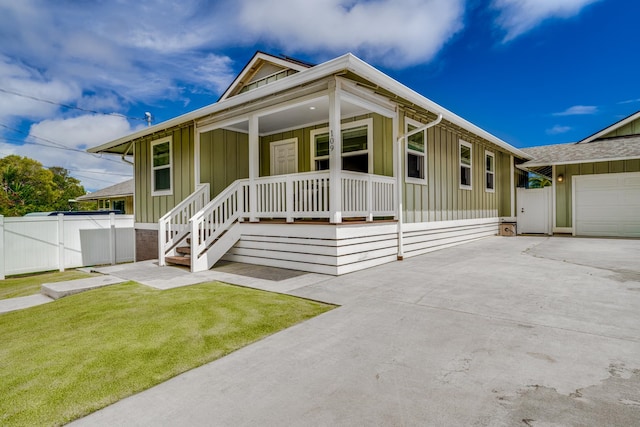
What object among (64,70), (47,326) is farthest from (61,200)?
(47,326)

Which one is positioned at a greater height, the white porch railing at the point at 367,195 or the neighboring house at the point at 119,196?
the neighboring house at the point at 119,196

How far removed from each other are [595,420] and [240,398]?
74.4 inches

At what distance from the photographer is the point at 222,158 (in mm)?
8766

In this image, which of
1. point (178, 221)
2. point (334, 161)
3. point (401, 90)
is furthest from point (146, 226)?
point (401, 90)

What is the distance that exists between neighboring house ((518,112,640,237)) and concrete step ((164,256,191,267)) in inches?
492

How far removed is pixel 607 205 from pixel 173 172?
48.1 ft

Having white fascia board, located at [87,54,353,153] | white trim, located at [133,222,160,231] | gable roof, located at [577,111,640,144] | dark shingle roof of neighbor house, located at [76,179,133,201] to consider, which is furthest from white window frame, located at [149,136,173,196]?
gable roof, located at [577,111,640,144]

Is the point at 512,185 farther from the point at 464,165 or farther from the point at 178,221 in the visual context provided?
the point at 178,221

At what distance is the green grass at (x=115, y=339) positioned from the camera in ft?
6.53

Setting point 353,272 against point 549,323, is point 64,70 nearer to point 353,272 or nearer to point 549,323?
point 353,272

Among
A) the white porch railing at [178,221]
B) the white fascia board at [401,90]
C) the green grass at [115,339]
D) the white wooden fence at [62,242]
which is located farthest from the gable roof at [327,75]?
the green grass at [115,339]

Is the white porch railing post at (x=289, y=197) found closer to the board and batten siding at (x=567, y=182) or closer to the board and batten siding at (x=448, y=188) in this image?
the board and batten siding at (x=448, y=188)

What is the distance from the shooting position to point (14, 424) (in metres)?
1.71

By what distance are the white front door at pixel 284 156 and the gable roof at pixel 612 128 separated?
13.1 metres
